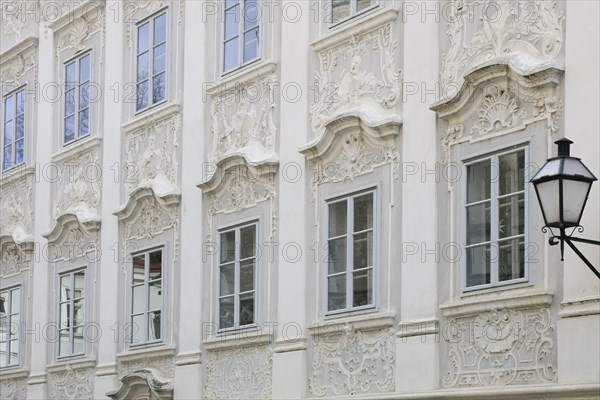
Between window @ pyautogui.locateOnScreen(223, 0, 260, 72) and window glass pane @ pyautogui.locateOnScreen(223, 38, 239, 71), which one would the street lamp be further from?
window glass pane @ pyautogui.locateOnScreen(223, 38, 239, 71)

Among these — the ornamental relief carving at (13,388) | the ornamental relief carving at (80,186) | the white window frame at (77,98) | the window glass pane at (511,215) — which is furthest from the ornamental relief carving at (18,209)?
the window glass pane at (511,215)

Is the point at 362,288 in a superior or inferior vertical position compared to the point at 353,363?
superior

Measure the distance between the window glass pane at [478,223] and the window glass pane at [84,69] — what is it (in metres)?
8.61

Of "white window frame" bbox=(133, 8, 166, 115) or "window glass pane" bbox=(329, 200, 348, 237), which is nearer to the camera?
"window glass pane" bbox=(329, 200, 348, 237)

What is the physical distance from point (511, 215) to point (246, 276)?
14.7 ft

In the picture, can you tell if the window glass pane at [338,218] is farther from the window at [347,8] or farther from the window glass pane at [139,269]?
the window glass pane at [139,269]

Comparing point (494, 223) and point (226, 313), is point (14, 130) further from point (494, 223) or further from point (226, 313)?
point (494, 223)

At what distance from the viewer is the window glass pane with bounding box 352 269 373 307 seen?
1419 cm

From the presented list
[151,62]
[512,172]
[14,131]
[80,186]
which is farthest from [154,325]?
[512,172]

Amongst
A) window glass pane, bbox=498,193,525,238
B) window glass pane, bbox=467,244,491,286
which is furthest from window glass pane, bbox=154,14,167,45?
window glass pane, bbox=498,193,525,238

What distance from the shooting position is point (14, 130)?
22.3m

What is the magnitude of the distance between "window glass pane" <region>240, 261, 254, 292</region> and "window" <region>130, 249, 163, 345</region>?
1.84m

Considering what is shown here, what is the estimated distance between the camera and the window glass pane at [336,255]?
14.7 metres

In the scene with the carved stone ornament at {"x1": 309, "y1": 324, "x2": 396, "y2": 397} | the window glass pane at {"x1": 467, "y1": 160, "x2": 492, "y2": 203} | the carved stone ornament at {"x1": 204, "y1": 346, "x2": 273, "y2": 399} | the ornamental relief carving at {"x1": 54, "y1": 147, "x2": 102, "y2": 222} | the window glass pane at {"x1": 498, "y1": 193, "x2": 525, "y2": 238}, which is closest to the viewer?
the window glass pane at {"x1": 498, "y1": 193, "x2": 525, "y2": 238}
